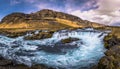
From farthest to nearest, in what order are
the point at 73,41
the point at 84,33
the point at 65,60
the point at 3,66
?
the point at 84,33 < the point at 73,41 < the point at 65,60 < the point at 3,66

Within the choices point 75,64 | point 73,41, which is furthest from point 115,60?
point 73,41

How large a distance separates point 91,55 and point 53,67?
333 inches

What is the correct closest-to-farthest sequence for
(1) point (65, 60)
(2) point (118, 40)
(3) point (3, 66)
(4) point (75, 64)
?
(3) point (3, 66) < (4) point (75, 64) < (1) point (65, 60) < (2) point (118, 40)

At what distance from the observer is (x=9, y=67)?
27.7 meters

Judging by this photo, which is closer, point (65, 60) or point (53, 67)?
point (53, 67)

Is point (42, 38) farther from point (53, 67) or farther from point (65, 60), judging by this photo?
point (53, 67)

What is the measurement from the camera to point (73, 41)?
52.7 meters

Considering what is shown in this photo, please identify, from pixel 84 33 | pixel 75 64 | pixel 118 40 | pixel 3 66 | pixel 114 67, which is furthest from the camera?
pixel 84 33

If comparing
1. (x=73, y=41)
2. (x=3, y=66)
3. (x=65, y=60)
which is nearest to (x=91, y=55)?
(x=65, y=60)

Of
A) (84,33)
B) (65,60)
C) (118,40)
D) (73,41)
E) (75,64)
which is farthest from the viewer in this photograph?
(84,33)

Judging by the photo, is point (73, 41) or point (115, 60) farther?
point (73, 41)

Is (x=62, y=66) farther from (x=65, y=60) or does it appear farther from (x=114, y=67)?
(x=114, y=67)

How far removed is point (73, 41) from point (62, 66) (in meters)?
24.0

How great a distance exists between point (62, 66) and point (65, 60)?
3.70m
